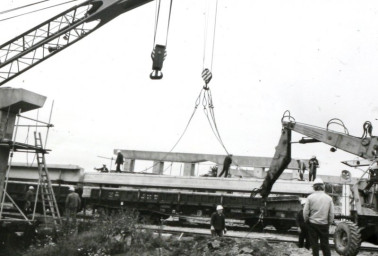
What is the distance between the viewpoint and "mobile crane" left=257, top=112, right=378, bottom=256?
29.2 feet

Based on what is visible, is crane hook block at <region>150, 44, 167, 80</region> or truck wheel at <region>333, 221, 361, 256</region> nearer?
truck wheel at <region>333, 221, 361, 256</region>

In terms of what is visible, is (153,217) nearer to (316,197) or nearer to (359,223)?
(359,223)

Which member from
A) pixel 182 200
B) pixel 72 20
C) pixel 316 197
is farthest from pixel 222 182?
pixel 316 197

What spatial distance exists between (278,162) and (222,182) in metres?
8.03

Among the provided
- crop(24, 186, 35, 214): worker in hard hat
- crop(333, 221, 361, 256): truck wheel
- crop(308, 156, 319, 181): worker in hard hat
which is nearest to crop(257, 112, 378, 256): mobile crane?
crop(333, 221, 361, 256): truck wheel

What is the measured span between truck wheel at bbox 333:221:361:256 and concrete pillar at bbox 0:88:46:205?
32.9 ft

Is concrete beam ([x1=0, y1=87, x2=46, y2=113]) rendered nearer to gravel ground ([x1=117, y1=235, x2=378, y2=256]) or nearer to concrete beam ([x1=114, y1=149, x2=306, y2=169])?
gravel ground ([x1=117, y1=235, x2=378, y2=256])

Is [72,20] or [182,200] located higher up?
[72,20]

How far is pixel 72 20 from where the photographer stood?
1839cm

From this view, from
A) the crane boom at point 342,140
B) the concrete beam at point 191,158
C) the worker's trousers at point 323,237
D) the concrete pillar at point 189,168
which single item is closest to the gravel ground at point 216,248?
the worker's trousers at point 323,237

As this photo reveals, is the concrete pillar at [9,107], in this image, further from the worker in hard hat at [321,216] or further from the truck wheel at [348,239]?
the truck wheel at [348,239]

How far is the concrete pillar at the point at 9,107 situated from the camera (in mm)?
13320

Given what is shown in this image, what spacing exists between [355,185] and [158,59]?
23.9ft

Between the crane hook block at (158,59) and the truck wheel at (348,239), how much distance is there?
23.4 feet
